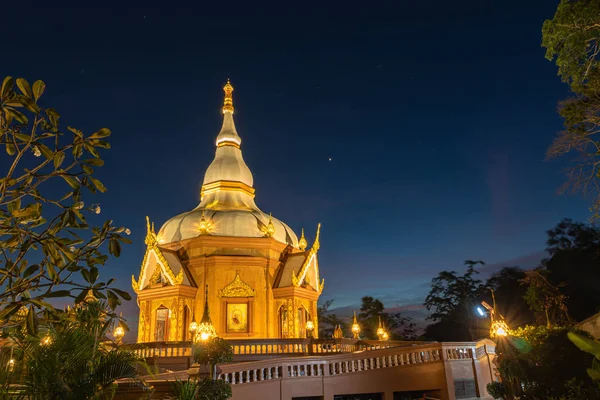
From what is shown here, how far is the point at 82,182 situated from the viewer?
5590 mm

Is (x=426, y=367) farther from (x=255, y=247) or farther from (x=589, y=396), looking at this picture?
(x=255, y=247)

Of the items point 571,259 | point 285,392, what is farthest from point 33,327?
point 571,259

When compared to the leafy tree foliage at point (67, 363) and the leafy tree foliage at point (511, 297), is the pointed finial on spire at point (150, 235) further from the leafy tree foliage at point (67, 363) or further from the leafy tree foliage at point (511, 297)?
the leafy tree foliage at point (511, 297)

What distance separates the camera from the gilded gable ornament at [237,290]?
22.9 metres

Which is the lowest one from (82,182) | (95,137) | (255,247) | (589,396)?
(589,396)

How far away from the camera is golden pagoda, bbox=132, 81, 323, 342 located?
22.6 metres

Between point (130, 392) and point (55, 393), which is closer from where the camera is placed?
point (55, 393)

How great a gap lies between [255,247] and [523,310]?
81.3 ft

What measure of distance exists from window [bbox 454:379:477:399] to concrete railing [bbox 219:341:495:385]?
0.71 meters

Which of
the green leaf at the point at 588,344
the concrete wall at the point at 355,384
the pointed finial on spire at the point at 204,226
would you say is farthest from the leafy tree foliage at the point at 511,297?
the green leaf at the point at 588,344

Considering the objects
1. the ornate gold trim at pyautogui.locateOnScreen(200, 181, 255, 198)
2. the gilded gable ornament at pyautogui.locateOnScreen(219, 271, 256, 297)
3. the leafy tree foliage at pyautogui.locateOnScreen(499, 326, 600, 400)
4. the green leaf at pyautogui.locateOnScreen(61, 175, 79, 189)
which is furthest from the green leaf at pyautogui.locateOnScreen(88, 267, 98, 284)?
the ornate gold trim at pyautogui.locateOnScreen(200, 181, 255, 198)

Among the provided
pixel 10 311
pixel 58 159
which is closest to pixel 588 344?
pixel 10 311

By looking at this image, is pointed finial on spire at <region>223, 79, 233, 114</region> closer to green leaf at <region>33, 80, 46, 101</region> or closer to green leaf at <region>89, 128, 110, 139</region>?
green leaf at <region>89, 128, 110, 139</region>

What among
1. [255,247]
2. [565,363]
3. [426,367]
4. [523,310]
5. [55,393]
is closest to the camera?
[55,393]
